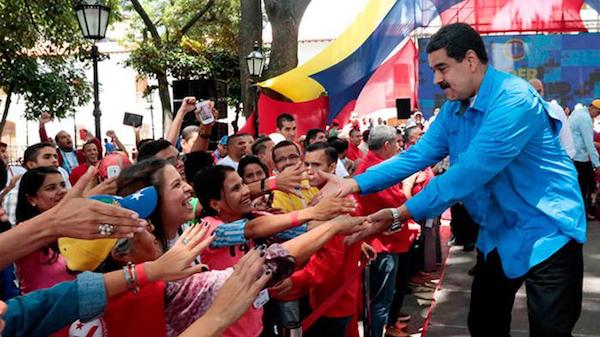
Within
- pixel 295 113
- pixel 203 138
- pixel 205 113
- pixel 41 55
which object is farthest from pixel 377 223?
pixel 41 55

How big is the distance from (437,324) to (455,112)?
8.58ft

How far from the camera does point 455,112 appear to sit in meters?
3.37

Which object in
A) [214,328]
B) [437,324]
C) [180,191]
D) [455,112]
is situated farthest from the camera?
[437,324]

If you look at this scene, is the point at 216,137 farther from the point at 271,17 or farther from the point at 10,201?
the point at 10,201

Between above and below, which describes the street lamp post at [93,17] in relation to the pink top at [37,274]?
above

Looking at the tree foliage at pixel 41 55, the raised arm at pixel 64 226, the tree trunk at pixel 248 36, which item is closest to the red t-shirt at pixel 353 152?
the tree trunk at pixel 248 36

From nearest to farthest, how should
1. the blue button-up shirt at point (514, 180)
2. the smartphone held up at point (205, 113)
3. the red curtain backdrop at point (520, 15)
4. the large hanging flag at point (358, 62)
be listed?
the blue button-up shirt at point (514, 180), the smartphone held up at point (205, 113), the large hanging flag at point (358, 62), the red curtain backdrop at point (520, 15)

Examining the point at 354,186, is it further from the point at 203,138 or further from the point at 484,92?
the point at 203,138

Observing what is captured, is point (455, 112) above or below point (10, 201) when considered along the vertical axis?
above

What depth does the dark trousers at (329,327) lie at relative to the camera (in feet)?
12.3

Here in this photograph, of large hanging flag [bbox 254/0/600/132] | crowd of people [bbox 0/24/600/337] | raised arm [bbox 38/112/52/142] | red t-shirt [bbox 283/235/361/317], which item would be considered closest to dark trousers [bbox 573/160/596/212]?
large hanging flag [bbox 254/0/600/132]

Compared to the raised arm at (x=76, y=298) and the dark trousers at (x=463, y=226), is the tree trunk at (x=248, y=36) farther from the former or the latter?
the raised arm at (x=76, y=298)

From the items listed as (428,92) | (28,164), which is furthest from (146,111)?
(28,164)

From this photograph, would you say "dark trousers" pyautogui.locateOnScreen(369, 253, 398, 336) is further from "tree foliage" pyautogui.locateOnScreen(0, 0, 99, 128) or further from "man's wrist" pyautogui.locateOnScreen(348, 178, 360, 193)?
"tree foliage" pyautogui.locateOnScreen(0, 0, 99, 128)
